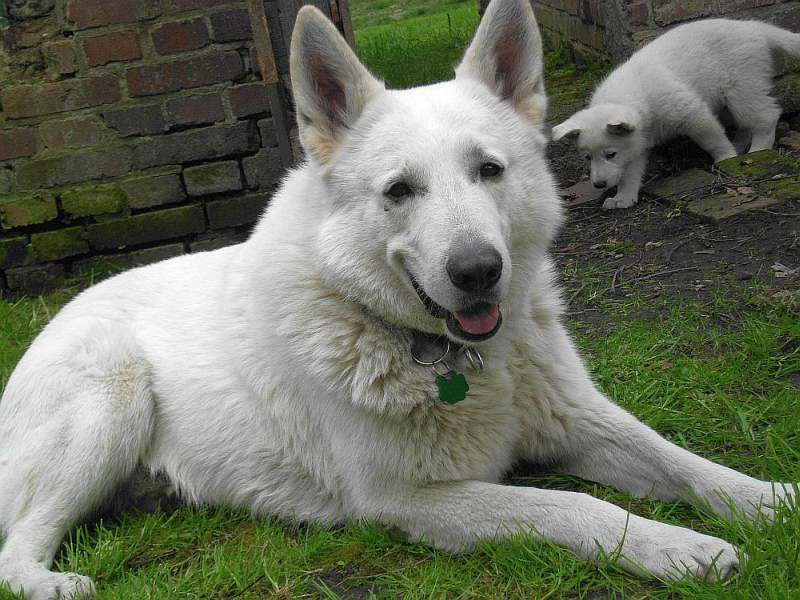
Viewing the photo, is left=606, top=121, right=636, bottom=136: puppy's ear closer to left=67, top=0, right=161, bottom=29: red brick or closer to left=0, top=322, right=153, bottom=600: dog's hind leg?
left=67, top=0, right=161, bottom=29: red brick

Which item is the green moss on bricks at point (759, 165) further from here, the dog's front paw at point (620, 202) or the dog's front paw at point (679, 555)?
the dog's front paw at point (679, 555)

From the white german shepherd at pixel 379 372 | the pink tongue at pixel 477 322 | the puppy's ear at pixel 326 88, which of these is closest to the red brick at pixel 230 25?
the white german shepherd at pixel 379 372

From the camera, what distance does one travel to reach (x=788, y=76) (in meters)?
5.60

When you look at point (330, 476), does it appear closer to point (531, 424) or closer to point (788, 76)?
point (531, 424)

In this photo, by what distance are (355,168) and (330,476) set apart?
95cm

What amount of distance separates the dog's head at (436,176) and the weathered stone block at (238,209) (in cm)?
253

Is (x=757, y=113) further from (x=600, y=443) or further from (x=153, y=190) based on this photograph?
(x=153, y=190)

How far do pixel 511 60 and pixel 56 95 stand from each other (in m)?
3.19

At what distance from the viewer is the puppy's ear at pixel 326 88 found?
2467 millimetres

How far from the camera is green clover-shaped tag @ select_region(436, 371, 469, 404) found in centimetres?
236

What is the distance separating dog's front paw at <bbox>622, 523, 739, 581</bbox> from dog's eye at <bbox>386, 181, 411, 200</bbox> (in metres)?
1.10

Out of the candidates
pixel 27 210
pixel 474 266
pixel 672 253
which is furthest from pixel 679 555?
pixel 27 210

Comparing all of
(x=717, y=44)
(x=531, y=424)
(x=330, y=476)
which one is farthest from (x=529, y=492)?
(x=717, y=44)

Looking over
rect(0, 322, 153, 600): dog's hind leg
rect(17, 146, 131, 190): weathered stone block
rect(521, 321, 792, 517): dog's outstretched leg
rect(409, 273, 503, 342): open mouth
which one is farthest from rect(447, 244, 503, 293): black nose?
rect(17, 146, 131, 190): weathered stone block
